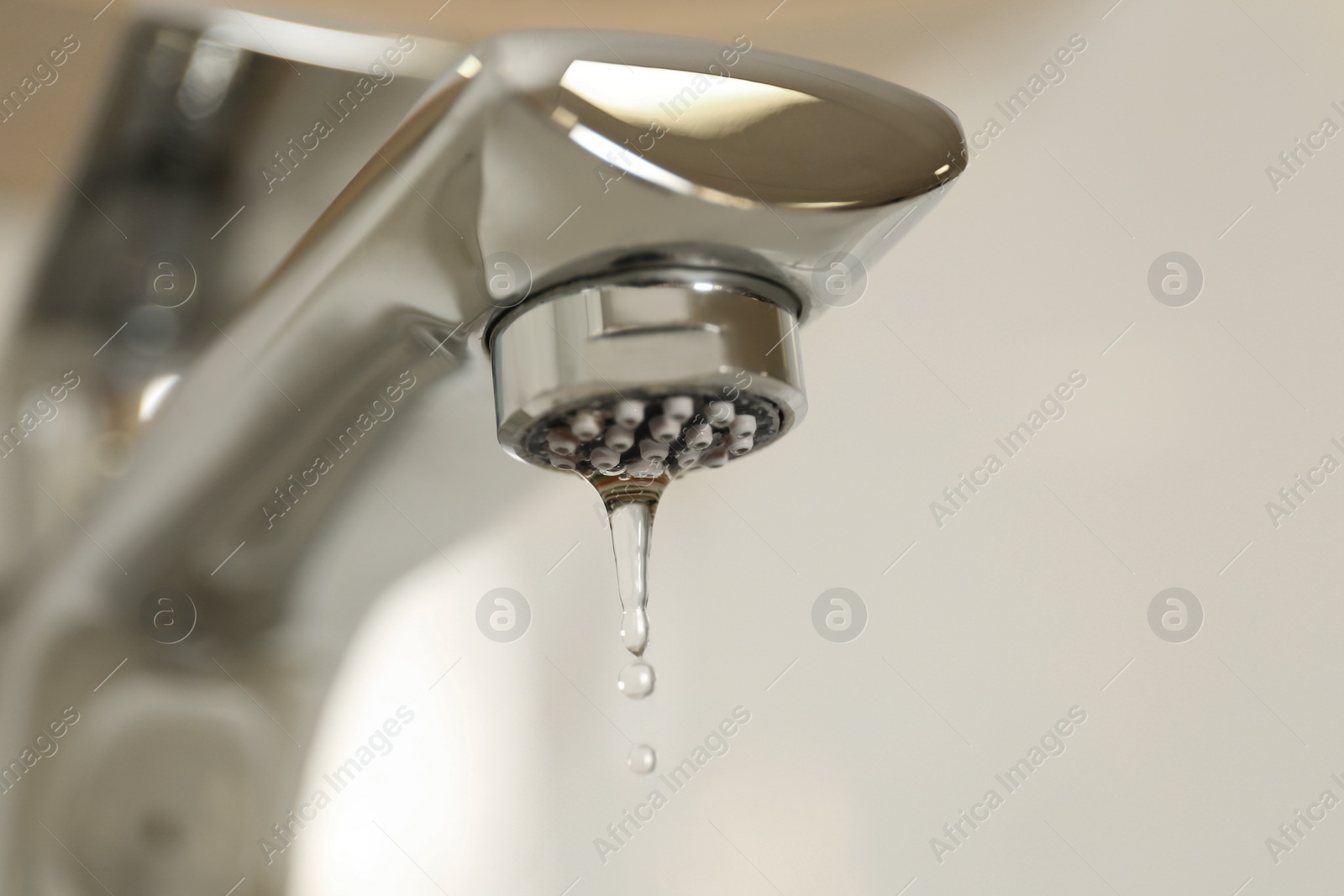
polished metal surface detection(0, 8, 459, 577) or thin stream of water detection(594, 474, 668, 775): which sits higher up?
polished metal surface detection(0, 8, 459, 577)

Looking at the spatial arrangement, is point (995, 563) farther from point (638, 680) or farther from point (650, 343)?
point (650, 343)

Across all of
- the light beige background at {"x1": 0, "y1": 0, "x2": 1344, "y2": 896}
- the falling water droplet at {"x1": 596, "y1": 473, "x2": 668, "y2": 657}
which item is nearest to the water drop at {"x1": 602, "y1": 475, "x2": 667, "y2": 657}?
the falling water droplet at {"x1": 596, "y1": 473, "x2": 668, "y2": 657}

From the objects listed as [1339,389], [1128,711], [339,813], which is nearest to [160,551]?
[339,813]

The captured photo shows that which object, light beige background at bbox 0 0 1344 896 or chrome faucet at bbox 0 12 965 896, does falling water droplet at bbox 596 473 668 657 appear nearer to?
chrome faucet at bbox 0 12 965 896

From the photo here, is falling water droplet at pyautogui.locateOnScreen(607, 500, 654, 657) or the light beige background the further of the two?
the light beige background

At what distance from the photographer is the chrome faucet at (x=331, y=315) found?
0.56ft

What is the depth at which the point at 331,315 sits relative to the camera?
8.1 inches

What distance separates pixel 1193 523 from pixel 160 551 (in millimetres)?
508

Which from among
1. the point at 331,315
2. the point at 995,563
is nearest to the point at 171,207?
the point at 331,315

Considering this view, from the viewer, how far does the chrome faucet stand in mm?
172

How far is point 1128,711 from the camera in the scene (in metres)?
0.55

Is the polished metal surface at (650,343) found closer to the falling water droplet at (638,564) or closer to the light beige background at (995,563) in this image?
the falling water droplet at (638,564)

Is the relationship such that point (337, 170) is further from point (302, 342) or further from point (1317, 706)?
point (1317, 706)

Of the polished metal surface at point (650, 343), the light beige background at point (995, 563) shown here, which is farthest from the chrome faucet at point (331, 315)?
the light beige background at point (995, 563)
